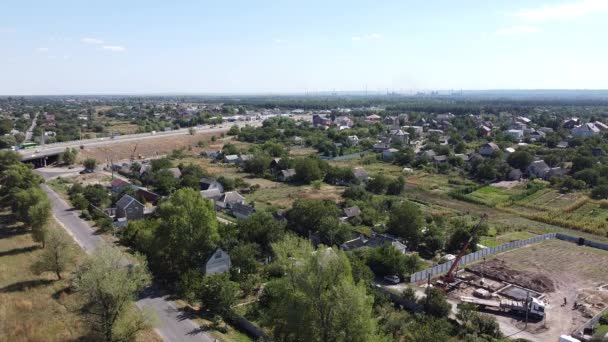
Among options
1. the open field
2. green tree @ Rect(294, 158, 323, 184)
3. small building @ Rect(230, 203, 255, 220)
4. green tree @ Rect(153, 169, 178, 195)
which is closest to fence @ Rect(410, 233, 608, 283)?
small building @ Rect(230, 203, 255, 220)

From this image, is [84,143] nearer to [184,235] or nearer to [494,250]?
[184,235]

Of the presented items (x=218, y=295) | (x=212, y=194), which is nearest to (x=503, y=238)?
(x=218, y=295)

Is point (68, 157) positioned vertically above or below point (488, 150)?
below

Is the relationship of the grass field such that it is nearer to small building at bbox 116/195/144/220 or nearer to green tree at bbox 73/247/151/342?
green tree at bbox 73/247/151/342

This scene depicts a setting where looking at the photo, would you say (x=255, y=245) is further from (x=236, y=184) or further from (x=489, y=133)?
(x=489, y=133)

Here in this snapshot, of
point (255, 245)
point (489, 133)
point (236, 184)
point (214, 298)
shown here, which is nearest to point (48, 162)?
point (236, 184)

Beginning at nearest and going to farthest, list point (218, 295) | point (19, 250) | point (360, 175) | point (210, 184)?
point (218, 295), point (19, 250), point (210, 184), point (360, 175)
